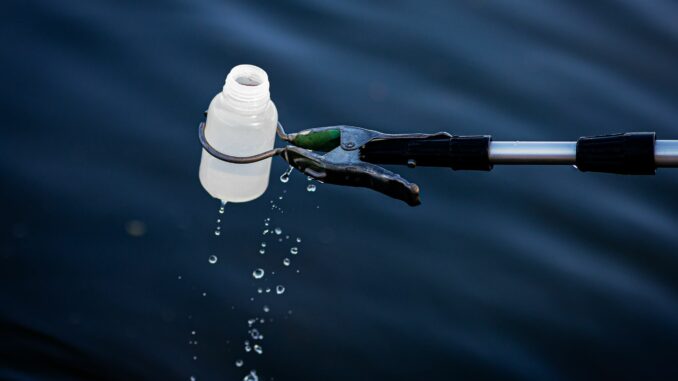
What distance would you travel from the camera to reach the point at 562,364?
4199 millimetres

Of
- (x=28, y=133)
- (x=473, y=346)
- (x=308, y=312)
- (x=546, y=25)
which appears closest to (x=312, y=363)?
(x=308, y=312)

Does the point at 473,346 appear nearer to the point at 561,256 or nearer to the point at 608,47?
the point at 561,256

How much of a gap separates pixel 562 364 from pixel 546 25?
1.95m

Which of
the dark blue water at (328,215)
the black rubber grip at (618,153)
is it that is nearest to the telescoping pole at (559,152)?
the black rubber grip at (618,153)

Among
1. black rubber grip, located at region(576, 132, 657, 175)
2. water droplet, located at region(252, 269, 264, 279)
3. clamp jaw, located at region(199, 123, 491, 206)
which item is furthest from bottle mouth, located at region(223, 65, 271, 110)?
water droplet, located at region(252, 269, 264, 279)

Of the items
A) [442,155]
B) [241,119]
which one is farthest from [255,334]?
[442,155]

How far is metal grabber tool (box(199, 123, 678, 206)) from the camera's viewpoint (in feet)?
8.59

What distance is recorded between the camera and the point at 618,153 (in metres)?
2.63

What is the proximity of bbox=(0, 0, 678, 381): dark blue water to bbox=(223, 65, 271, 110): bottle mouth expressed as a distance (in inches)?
56.9

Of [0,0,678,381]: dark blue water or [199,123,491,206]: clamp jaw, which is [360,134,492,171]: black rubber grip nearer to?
[199,123,491,206]: clamp jaw

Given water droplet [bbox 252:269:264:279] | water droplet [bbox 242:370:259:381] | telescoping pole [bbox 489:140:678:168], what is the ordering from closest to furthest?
telescoping pole [bbox 489:140:678:168] < water droplet [bbox 242:370:259:381] < water droplet [bbox 252:269:264:279]

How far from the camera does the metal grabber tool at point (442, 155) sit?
2619mm

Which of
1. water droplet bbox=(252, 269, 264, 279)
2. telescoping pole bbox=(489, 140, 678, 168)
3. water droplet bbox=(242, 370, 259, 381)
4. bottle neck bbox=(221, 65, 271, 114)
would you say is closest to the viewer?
telescoping pole bbox=(489, 140, 678, 168)

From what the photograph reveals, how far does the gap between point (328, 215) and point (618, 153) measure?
6.54 ft
